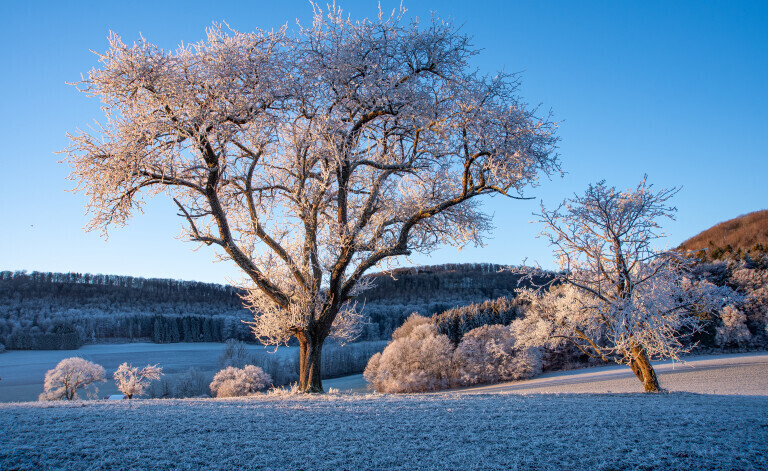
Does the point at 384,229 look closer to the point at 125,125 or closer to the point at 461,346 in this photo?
the point at 125,125

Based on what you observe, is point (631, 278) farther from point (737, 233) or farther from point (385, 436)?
point (737, 233)

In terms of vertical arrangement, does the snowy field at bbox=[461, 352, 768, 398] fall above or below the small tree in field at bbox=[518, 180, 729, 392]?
below

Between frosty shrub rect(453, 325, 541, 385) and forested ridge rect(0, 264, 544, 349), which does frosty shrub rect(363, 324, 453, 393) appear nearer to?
frosty shrub rect(453, 325, 541, 385)

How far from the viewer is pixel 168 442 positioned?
4.77 m

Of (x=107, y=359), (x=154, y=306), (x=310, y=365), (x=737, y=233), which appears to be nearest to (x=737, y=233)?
(x=737, y=233)

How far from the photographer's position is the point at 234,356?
57781 mm

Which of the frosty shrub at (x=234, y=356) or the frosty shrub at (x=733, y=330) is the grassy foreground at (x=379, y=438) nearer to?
the frosty shrub at (x=733, y=330)

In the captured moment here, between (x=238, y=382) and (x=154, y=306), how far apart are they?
189 ft

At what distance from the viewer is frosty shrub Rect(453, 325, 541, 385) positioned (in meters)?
41.8

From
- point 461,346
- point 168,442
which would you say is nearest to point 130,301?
point 461,346

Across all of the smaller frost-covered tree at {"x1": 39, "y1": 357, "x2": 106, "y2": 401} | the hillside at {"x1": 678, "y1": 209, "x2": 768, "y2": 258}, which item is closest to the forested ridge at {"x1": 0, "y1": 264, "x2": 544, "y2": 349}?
the hillside at {"x1": 678, "y1": 209, "x2": 768, "y2": 258}

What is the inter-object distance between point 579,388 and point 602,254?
916 inches

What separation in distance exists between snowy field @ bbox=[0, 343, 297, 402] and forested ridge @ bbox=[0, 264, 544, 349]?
98.5 inches

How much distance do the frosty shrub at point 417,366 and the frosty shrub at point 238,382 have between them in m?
11.3
